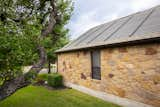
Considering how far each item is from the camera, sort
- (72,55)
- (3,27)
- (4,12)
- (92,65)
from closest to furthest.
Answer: (3,27), (4,12), (92,65), (72,55)

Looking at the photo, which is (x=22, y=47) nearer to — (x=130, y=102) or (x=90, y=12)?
(x=130, y=102)

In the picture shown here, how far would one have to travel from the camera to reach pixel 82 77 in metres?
12.0

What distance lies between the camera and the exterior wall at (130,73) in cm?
707

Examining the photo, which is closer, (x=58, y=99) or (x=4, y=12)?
(x=4, y=12)

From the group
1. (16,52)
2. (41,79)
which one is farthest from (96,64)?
(41,79)

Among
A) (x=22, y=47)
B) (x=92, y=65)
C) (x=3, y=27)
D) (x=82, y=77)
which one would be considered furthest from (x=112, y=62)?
(x=3, y=27)

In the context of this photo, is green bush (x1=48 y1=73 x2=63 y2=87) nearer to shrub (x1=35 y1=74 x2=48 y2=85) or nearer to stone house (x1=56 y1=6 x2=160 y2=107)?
shrub (x1=35 y1=74 x2=48 y2=85)

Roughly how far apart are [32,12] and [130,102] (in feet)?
22.9

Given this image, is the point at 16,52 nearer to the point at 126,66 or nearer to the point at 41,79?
the point at 126,66

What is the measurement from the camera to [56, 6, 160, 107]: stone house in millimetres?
7113

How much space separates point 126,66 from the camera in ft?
27.4

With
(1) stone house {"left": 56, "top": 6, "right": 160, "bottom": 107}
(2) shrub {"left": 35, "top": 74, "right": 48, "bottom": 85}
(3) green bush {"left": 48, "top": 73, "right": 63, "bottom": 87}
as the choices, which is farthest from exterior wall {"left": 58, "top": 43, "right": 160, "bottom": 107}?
(2) shrub {"left": 35, "top": 74, "right": 48, "bottom": 85}

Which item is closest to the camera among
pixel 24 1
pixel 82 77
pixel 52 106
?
Result: pixel 52 106

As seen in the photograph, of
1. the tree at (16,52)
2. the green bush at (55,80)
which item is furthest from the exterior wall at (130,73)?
the tree at (16,52)
